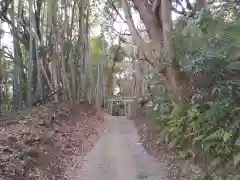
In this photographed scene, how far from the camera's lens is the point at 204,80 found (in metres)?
6.83

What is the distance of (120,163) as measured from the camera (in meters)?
8.39

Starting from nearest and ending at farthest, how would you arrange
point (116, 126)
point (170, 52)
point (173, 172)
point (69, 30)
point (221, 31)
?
1. point (221, 31)
2. point (170, 52)
3. point (173, 172)
4. point (69, 30)
5. point (116, 126)

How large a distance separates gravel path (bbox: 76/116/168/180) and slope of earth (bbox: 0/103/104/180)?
0.30m

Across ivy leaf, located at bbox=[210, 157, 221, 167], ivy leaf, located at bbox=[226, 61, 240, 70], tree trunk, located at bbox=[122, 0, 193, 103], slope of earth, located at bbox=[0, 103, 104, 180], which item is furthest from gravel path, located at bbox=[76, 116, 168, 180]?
ivy leaf, located at bbox=[226, 61, 240, 70]

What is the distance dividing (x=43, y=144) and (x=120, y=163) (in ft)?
5.77

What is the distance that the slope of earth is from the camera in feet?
20.8

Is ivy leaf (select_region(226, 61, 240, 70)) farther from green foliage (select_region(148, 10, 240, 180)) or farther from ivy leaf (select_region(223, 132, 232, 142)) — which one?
ivy leaf (select_region(223, 132, 232, 142))

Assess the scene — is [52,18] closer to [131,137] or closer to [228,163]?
[131,137]

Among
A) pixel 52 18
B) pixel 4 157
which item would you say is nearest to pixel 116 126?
pixel 52 18

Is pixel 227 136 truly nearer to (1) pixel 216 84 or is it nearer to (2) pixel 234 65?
(1) pixel 216 84

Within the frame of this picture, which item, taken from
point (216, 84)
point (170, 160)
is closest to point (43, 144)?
point (170, 160)

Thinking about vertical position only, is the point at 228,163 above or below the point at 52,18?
below

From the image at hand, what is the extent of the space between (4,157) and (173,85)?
3.23m

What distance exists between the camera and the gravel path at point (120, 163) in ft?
23.8
